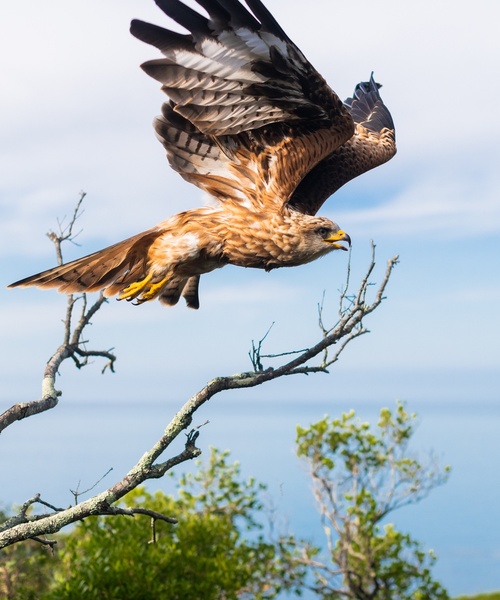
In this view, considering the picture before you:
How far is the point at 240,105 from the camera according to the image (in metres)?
4.83

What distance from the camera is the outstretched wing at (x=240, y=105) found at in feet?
14.6

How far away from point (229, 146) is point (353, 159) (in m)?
1.46

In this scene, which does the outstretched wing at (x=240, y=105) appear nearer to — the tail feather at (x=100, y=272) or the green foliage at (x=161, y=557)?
the tail feather at (x=100, y=272)

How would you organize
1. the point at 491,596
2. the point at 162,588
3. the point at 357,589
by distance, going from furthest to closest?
the point at 491,596 → the point at 357,589 → the point at 162,588

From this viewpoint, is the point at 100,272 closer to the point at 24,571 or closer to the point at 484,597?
the point at 24,571

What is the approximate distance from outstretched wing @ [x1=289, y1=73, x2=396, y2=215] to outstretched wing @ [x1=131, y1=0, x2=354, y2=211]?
2.00ft

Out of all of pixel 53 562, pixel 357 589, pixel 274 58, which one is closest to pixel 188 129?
pixel 274 58

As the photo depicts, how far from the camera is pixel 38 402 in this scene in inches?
181

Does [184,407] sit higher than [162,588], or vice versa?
[184,407]

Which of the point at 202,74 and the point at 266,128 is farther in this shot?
the point at 266,128

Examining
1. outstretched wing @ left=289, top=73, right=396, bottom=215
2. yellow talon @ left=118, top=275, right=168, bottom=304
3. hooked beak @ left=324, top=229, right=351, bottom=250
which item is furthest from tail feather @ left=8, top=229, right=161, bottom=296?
outstretched wing @ left=289, top=73, right=396, bottom=215

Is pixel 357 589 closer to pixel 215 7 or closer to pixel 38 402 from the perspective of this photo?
pixel 38 402

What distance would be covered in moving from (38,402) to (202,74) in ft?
6.60

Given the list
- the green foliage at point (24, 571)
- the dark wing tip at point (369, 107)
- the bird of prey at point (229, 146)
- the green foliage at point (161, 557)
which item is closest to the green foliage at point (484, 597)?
the green foliage at point (161, 557)
